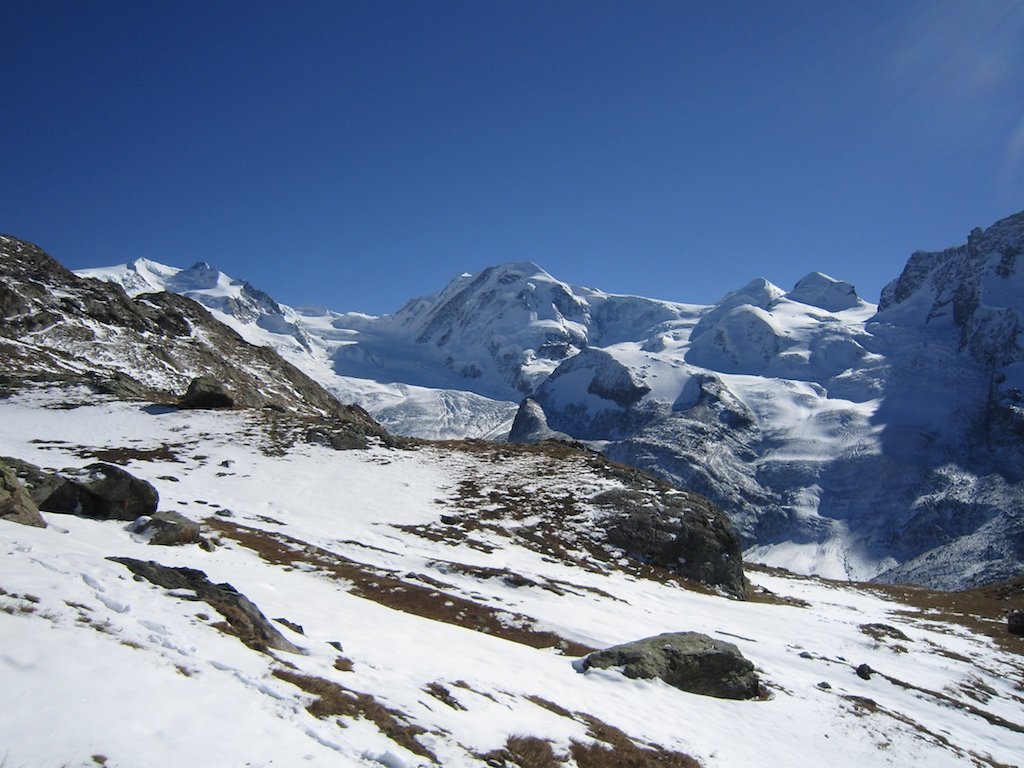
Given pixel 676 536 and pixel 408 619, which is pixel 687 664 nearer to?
pixel 408 619

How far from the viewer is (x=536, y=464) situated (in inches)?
1882

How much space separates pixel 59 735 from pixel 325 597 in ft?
42.5

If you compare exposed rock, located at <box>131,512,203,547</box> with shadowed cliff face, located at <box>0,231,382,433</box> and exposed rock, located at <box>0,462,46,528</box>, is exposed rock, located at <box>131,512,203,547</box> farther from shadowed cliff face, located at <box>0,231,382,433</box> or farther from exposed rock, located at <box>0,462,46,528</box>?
shadowed cliff face, located at <box>0,231,382,433</box>

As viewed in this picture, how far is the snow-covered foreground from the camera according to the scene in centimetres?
842

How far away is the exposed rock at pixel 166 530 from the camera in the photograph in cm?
2044

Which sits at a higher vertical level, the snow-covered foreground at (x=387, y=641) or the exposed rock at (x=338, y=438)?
the exposed rock at (x=338, y=438)

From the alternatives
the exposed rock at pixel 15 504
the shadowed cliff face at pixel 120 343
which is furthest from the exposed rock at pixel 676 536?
the shadowed cliff face at pixel 120 343

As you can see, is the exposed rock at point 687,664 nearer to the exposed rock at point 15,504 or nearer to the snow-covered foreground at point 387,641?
the snow-covered foreground at point 387,641

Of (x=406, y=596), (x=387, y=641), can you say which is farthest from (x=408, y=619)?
(x=406, y=596)

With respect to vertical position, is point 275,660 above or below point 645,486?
below

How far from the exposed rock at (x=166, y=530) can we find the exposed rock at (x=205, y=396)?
33755 mm

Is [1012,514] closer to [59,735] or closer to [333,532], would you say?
[333,532]

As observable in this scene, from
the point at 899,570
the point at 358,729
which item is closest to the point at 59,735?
the point at 358,729

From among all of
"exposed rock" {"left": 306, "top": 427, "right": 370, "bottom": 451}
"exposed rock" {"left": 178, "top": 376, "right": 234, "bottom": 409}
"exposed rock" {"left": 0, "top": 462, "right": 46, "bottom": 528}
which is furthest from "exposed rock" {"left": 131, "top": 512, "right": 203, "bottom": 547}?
"exposed rock" {"left": 178, "top": 376, "right": 234, "bottom": 409}
